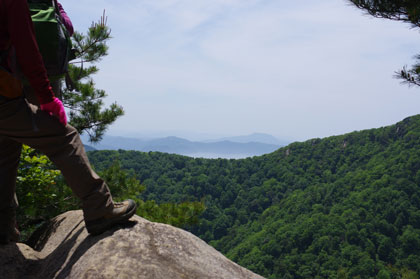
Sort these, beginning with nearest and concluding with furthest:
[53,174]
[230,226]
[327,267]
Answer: [53,174] < [327,267] < [230,226]

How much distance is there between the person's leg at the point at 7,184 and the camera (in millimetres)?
2229

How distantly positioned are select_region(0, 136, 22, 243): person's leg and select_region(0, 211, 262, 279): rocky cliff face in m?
0.11

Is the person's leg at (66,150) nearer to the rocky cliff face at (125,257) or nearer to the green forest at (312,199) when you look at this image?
the rocky cliff face at (125,257)

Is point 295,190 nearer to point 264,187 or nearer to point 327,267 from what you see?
point 264,187

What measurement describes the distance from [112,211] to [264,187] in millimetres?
78984

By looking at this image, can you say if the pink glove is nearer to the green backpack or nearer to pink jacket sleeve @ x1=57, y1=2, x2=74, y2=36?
the green backpack

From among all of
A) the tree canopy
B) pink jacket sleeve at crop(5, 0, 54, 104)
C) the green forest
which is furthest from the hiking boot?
the green forest

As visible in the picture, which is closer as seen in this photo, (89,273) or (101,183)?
(89,273)

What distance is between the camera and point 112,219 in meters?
2.24

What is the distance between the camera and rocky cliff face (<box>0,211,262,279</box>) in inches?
76.4

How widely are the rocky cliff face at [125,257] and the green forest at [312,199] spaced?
164ft

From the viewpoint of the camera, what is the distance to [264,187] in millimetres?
79562

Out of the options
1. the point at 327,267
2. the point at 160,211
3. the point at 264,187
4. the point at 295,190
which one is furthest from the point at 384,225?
the point at 160,211

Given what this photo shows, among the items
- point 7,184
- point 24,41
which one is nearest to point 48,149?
point 7,184
